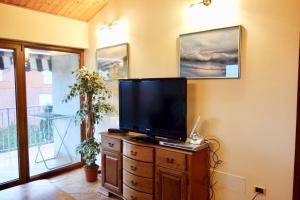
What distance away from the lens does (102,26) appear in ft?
11.9

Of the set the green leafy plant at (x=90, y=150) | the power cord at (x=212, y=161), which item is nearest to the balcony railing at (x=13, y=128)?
the green leafy plant at (x=90, y=150)

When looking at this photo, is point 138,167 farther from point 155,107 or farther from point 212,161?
point 212,161

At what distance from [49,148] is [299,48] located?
3.63 meters

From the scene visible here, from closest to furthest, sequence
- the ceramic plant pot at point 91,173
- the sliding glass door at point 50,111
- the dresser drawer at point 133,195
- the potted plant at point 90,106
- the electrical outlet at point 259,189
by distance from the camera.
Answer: the electrical outlet at point 259,189, the dresser drawer at point 133,195, the potted plant at point 90,106, the ceramic plant pot at point 91,173, the sliding glass door at point 50,111

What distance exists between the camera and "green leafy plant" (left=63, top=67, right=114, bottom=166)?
3.28m

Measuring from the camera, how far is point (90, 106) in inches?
134

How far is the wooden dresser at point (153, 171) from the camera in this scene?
223cm

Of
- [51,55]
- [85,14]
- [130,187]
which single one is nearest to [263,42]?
[130,187]

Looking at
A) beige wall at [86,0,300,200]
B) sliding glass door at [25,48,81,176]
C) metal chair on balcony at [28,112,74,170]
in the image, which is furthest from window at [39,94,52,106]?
beige wall at [86,0,300,200]

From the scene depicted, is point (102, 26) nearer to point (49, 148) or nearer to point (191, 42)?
point (191, 42)

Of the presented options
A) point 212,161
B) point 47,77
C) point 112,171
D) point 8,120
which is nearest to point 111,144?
point 112,171

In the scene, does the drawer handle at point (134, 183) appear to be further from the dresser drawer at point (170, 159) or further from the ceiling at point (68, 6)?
the ceiling at point (68, 6)

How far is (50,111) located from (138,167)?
195cm

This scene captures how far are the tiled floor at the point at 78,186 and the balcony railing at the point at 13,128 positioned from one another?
0.68 metres
